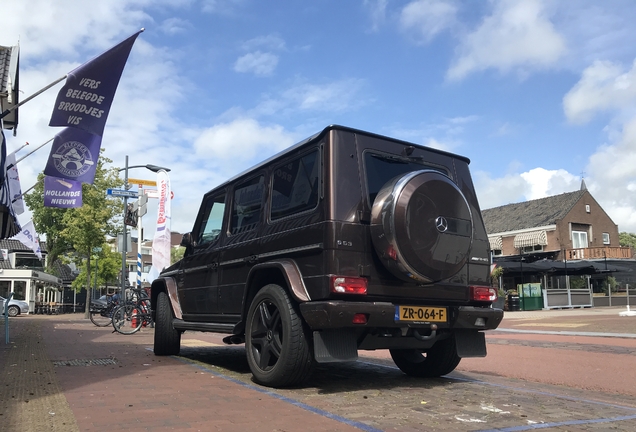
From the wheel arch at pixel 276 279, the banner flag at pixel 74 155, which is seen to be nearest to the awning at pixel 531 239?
the banner flag at pixel 74 155

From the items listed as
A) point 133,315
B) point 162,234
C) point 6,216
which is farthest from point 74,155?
point 162,234

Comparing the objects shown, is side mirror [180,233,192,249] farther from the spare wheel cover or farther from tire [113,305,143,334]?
tire [113,305,143,334]

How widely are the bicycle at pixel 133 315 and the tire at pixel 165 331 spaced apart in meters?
6.93

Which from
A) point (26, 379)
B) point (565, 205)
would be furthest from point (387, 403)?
point (565, 205)

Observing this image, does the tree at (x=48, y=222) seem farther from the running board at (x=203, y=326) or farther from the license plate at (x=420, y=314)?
the license plate at (x=420, y=314)

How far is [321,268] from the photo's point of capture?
4965 millimetres

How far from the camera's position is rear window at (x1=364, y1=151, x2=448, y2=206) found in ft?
17.7

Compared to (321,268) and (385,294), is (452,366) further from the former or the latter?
(321,268)

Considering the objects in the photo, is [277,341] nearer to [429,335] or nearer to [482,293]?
[429,335]

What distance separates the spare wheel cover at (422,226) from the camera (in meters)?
5.02

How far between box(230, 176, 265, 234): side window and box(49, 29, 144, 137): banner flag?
4517 mm

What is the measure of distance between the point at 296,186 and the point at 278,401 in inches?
81.6

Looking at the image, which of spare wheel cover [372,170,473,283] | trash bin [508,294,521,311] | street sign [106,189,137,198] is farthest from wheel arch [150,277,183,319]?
trash bin [508,294,521,311]

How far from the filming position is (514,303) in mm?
29891
